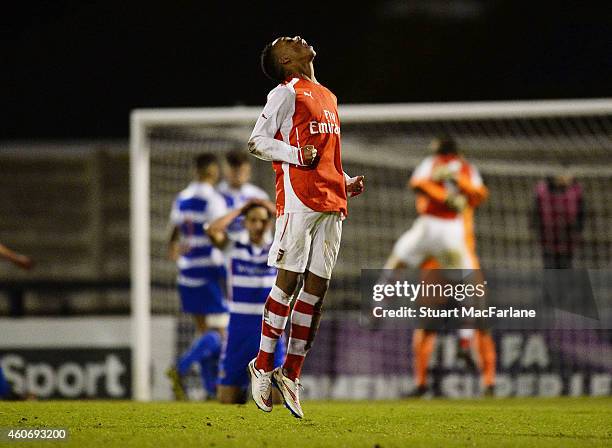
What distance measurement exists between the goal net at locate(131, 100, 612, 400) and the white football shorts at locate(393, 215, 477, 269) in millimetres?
891

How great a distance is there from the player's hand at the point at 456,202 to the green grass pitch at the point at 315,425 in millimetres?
2966

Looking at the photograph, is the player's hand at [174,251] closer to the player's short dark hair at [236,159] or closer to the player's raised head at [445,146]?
the player's short dark hair at [236,159]

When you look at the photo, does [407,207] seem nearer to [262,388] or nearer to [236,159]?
[236,159]

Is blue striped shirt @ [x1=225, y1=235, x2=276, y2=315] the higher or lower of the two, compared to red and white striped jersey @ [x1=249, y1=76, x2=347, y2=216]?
lower

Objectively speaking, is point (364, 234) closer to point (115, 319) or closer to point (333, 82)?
point (115, 319)

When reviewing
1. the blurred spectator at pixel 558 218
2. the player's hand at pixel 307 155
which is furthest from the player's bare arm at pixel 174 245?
the player's hand at pixel 307 155

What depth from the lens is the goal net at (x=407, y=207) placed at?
10.4 metres

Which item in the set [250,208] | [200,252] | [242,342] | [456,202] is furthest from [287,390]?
[456,202]

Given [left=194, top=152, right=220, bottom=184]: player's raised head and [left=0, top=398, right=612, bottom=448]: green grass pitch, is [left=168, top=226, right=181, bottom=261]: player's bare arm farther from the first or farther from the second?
[left=0, top=398, right=612, bottom=448]: green grass pitch

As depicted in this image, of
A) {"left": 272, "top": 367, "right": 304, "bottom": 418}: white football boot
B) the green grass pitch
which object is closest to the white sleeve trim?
{"left": 272, "top": 367, "right": 304, "bottom": 418}: white football boot

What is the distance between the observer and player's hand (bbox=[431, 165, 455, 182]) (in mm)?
10461

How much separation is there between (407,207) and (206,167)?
2.42 m

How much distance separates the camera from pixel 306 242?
602 cm

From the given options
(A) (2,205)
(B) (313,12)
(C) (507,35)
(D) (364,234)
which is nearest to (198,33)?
(B) (313,12)
